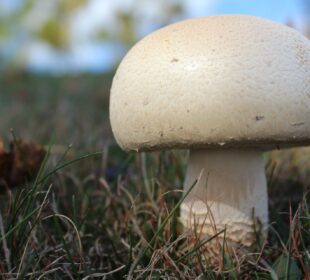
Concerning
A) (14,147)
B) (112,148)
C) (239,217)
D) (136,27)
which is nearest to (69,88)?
(112,148)

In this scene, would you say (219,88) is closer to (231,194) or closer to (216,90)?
(216,90)

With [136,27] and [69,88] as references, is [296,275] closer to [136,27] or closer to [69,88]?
[69,88]

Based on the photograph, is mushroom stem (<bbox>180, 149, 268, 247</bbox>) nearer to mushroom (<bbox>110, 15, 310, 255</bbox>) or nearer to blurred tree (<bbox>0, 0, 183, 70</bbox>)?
mushroom (<bbox>110, 15, 310, 255</bbox>)

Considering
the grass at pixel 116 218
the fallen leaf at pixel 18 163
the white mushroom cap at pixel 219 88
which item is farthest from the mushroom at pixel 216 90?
the fallen leaf at pixel 18 163

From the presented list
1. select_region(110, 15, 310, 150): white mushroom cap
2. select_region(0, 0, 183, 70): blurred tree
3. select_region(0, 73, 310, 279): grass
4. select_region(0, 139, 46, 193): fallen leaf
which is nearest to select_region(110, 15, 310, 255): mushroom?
select_region(110, 15, 310, 150): white mushroom cap

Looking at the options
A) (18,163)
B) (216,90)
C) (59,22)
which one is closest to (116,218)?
(18,163)

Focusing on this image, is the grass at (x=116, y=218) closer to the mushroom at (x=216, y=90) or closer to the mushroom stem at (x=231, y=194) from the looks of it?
the mushroom stem at (x=231, y=194)

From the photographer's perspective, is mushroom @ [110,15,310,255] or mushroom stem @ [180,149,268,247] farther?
mushroom stem @ [180,149,268,247]
